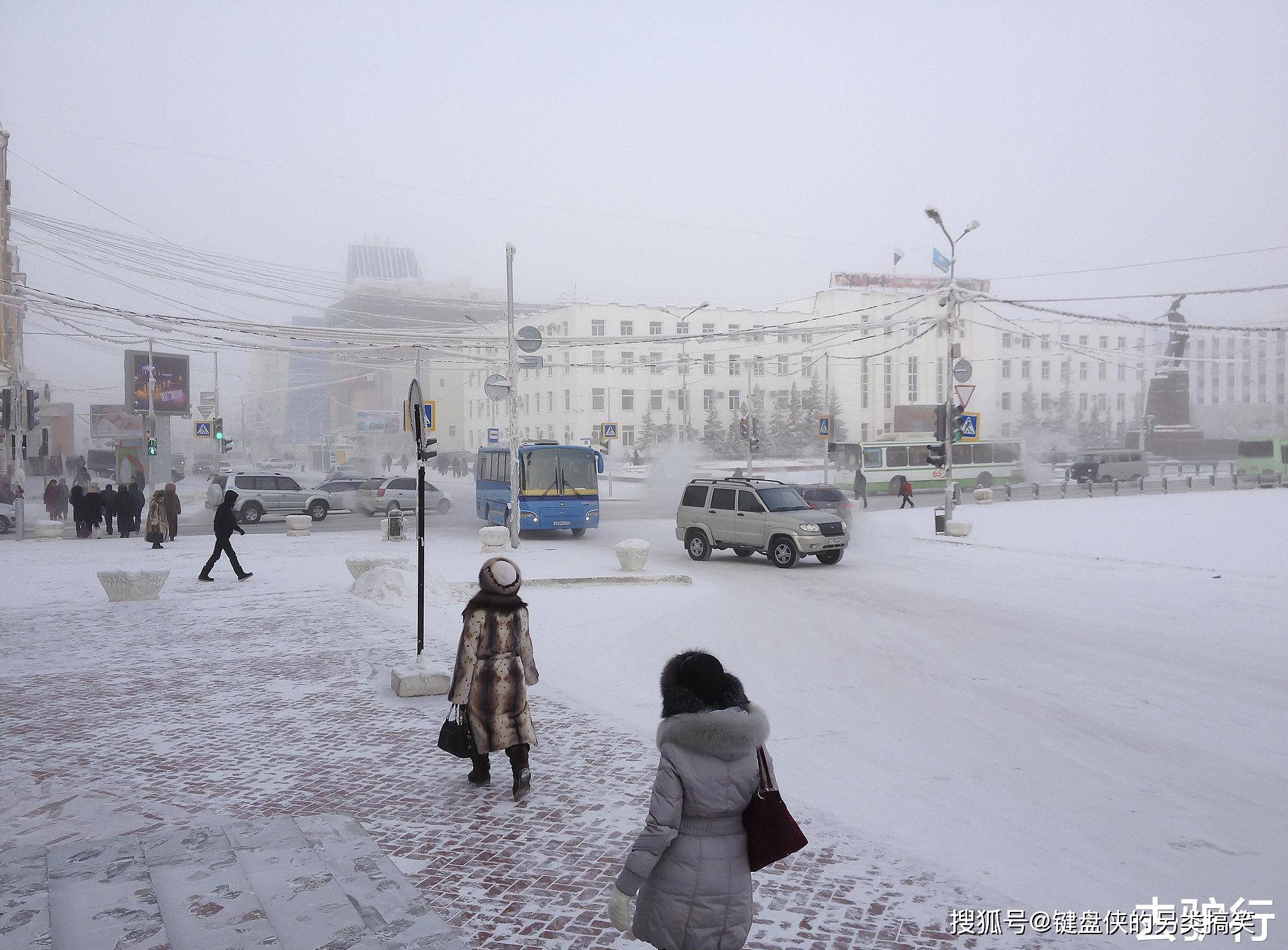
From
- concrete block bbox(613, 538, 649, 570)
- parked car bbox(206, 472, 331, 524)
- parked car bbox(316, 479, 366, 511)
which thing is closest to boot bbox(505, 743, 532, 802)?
concrete block bbox(613, 538, 649, 570)

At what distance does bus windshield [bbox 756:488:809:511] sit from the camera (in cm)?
2086

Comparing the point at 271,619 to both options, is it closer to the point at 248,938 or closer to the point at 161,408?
the point at 248,938

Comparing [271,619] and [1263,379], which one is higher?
[1263,379]

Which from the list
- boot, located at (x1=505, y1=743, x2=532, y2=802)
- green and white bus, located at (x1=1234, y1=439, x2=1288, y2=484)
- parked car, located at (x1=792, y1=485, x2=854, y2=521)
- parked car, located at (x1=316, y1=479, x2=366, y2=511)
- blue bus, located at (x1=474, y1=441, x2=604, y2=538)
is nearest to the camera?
boot, located at (x1=505, y1=743, x2=532, y2=802)

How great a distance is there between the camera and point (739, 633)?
41.5 ft

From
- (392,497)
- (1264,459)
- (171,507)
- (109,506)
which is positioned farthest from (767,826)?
(1264,459)

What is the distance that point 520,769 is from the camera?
6547 millimetres

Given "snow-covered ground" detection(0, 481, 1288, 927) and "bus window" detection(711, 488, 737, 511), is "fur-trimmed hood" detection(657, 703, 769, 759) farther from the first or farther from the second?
"bus window" detection(711, 488, 737, 511)

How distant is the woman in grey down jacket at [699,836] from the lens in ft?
10.6

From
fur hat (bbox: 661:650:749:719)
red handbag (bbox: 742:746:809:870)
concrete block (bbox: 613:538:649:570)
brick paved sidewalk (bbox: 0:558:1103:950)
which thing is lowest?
brick paved sidewalk (bbox: 0:558:1103:950)

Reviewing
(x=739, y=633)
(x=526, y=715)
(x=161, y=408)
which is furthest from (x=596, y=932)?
(x=161, y=408)

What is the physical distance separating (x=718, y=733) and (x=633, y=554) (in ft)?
49.7

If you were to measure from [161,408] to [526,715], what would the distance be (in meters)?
51.5

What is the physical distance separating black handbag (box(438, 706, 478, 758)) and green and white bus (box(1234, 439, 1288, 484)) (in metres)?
54.4
